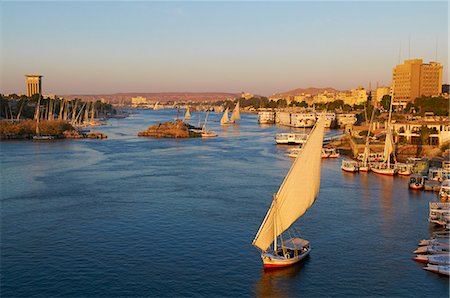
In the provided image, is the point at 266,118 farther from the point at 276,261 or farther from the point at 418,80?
the point at 276,261

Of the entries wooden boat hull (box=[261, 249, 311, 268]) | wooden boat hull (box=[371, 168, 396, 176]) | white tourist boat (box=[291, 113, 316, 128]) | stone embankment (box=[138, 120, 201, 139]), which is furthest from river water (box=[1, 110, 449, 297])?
white tourist boat (box=[291, 113, 316, 128])

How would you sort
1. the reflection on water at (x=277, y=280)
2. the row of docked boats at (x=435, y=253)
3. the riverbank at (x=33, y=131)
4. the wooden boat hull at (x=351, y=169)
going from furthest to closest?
the riverbank at (x=33, y=131) < the wooden boat hull at (x=351, y=169) < the row of docked boats at (x=435, y=253) < the reflection on water at (x=277, y=280)

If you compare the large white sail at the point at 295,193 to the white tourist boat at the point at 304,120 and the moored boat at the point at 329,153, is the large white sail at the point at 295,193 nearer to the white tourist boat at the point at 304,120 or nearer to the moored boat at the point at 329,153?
the moored boat at the point at 329,153

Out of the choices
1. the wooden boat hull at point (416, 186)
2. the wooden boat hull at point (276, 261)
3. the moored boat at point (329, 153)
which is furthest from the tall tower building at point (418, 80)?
the wooden boat hull at point (276, 261)

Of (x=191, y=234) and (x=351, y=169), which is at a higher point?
(x=351, y=169)

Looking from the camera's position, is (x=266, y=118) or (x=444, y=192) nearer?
(x=444, y=192)

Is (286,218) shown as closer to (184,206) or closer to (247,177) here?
(184,206)

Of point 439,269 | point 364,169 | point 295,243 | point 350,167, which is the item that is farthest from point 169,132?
point 439,269
